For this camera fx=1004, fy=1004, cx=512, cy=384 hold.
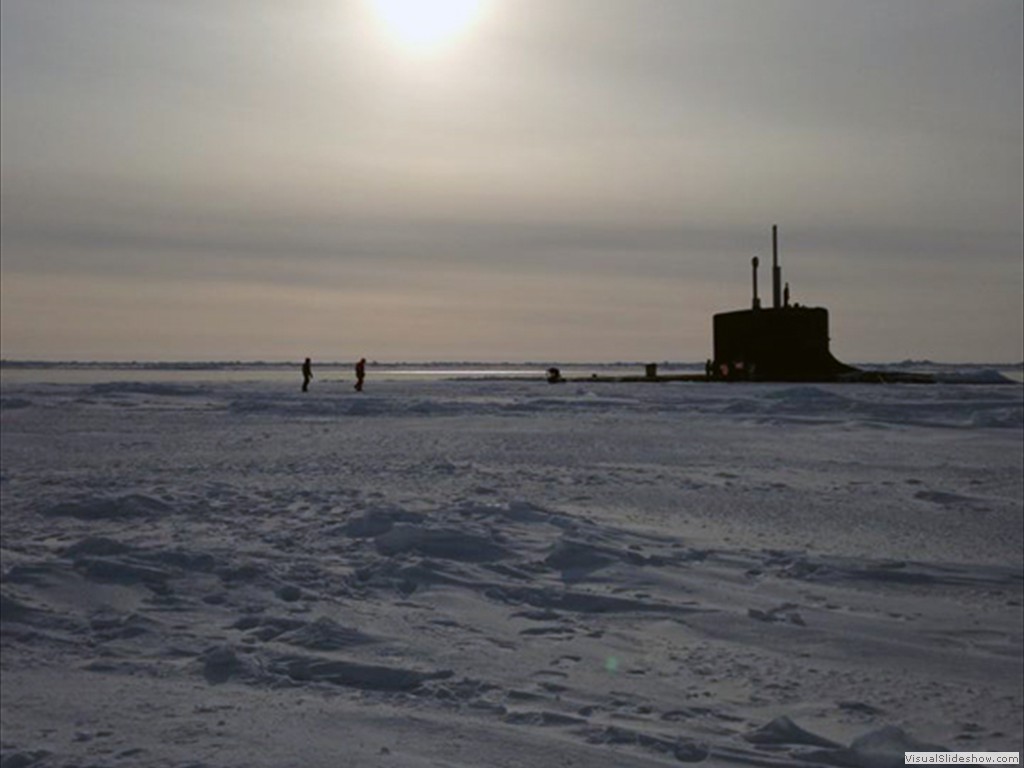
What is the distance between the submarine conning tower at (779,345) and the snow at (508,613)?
3389cm

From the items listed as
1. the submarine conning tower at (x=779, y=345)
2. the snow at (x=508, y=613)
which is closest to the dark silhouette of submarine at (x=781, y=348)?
the submarine conning tower at (x=779, y=345)

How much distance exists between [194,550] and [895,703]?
5.19 metres

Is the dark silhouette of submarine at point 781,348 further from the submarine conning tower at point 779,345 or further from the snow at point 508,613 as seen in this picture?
the snow at point 508,613

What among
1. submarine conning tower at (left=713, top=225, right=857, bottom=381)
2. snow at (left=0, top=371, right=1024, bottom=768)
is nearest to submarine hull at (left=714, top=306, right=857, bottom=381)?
submarine conning tower at (left=713, top=225, right=857, bottom=381)

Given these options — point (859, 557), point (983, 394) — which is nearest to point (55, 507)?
point (859, 557)

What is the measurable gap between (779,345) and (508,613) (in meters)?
43.1

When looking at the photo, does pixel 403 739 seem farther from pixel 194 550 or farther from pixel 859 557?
pixel 859 557

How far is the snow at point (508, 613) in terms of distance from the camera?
421 cm

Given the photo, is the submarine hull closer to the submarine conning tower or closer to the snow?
the submarine conning tower

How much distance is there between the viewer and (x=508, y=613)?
621 cm

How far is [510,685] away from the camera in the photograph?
484 centimetres

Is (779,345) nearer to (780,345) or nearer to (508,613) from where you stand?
(780,345)

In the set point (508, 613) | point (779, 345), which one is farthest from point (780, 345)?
point (508, 613)

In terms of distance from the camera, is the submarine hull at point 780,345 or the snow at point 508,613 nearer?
the snow at point 508,613
